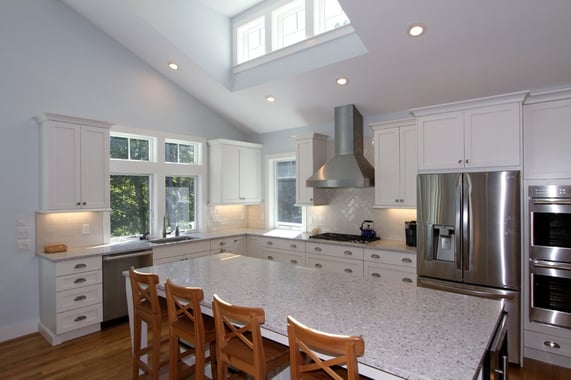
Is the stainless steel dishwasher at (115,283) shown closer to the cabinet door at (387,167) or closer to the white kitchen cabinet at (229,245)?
the white kitchen cabinet at (229,245)

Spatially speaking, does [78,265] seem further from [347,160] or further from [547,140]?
[547,140]

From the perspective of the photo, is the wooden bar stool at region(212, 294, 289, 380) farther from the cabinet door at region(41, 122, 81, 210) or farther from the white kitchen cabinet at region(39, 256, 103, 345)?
the cabinet door at region(41, 122, 81, 210)

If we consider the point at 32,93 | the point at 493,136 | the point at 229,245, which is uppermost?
the point at 32,93

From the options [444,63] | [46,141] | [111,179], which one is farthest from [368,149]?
[46,141]

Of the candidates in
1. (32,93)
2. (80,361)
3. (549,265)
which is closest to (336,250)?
(549,265)

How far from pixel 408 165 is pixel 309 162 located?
147cm

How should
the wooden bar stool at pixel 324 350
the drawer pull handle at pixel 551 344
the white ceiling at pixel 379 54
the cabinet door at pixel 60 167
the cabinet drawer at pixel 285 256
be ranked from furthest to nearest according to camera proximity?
the cabinet drawer at pixel 285 256 → the cabinet door at pixel 60 167 → the drawer pull handle at pixel 551 344 → the white ceiling at pixel 379 54 → the wooden bar stool at pixel 324 350

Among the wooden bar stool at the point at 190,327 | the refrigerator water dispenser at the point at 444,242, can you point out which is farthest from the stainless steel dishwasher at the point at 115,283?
the refrigerator water dispenser at the point at 444,242

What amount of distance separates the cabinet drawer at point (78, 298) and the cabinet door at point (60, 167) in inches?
36.3

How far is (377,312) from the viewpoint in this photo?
1806mm

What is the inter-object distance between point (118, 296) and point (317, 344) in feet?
11.5

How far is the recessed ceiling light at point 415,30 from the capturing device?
9.66 feet

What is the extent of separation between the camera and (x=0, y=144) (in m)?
3.56

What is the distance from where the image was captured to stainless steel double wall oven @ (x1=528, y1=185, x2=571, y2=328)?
9.32 ft
